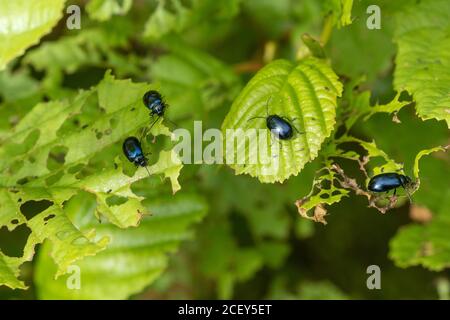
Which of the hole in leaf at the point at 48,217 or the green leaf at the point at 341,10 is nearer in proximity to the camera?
the green leaf at the point at 341,10

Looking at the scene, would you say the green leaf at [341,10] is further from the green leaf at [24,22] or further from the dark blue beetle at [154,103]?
the green leaf at [24,22]

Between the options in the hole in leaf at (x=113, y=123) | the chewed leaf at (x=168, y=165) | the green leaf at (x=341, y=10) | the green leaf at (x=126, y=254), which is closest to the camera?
the green leaf at (x=341, y=10)

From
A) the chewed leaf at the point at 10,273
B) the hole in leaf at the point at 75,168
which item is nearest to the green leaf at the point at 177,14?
the hole in leaf at the point at 75,168

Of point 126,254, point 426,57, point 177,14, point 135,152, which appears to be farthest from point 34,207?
point 426,57

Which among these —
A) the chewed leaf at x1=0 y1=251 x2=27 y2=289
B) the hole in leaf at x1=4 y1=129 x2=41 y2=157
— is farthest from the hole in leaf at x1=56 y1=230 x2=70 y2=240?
the hole in leaf at x1=4 y1=129 x2=41 y2=157

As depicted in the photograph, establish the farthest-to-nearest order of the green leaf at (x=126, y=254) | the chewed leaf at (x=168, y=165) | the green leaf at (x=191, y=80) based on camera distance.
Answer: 1. the green leaf at (x=191, y=80)
2. the green leaf at (x=126, y=254)
3. the chewed leaf at (x=168, y=165)
